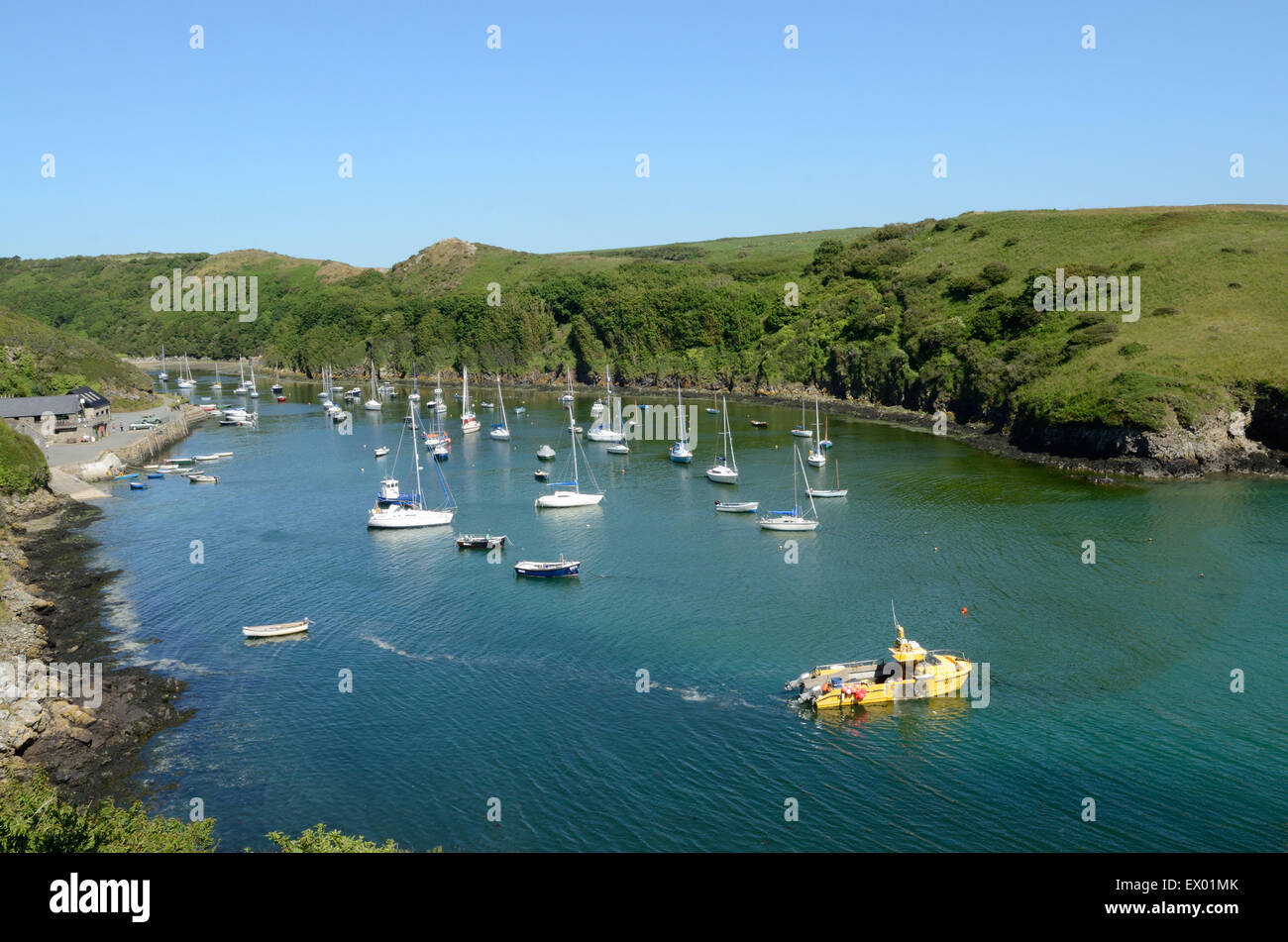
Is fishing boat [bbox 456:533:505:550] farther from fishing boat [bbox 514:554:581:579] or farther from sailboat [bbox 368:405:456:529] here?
sailboat [bbox 368:405:456:529]

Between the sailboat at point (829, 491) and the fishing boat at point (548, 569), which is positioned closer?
the fishing boat at point (548, 569)

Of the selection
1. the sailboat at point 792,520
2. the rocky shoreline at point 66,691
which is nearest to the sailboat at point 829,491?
the sailboat at point 792,520

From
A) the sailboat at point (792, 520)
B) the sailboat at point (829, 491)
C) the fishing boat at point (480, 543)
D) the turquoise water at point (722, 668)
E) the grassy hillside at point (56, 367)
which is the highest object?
the grassy hillside at point (56, 367)

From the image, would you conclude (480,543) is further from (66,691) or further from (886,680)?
(886,680)

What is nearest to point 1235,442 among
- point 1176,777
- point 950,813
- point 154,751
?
point 1176,777

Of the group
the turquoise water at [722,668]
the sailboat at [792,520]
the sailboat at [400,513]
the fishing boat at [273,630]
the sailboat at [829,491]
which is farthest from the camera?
the sailboat at [829,491]

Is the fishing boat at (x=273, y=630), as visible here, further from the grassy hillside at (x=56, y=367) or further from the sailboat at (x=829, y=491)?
the grassy hillside at (x=56, y=367)

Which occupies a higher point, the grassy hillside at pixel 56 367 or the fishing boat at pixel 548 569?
the grassy hillside at pixel 56 367

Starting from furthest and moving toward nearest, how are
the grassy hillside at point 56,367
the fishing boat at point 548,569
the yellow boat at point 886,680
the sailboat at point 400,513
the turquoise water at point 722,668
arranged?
the grassy hillside at point 56,367, the sailboat at point 400,513, the fishing boat at point 548,569, the yellow boat at point 886,680, the turquoise water at point 722,668
